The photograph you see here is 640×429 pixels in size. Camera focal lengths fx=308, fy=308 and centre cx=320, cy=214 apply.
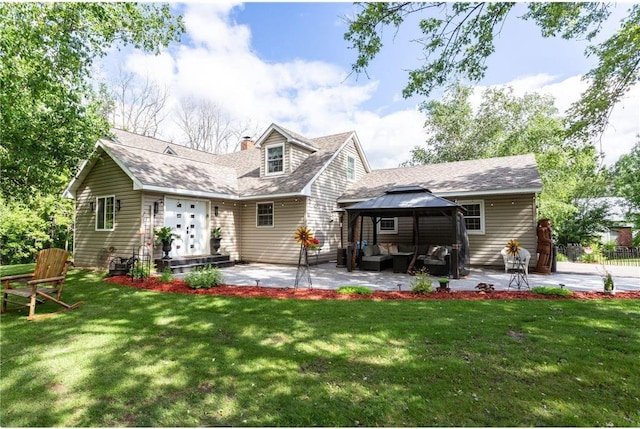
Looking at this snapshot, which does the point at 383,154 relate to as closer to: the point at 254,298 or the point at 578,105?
the point at 578,105

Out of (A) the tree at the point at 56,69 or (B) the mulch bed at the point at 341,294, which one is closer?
(B) the mulch bed at the point at 341,294

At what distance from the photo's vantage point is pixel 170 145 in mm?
16125

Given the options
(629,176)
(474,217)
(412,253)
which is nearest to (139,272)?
(412,253)

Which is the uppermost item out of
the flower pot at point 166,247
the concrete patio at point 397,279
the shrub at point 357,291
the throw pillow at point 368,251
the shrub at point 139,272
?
the flower pot at point 166,247

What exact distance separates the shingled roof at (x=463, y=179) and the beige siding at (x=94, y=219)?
814 centimetres

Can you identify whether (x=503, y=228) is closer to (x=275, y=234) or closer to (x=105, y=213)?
(x=275, y=234)

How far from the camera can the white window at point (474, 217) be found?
11273 mm

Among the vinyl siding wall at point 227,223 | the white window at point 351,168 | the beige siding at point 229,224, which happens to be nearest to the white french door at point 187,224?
the vinyl siding wall at point 227,223

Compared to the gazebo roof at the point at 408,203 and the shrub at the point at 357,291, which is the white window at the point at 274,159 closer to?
the gazebo roof at the point at 408,203

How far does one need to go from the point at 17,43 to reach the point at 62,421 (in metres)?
9.26

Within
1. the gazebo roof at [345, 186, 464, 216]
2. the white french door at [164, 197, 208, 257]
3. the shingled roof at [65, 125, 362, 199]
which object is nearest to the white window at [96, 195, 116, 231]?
the shingled roof at [65, 125, 362, 199]

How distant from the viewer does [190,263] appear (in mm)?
10617

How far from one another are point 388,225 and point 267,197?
532 cm

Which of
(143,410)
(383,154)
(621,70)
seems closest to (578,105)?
(621,70)
